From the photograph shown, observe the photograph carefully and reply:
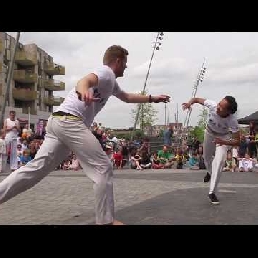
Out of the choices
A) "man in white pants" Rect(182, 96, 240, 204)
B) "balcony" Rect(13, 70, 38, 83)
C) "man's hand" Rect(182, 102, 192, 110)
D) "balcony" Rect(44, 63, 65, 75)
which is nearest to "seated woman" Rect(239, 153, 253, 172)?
"man in white pants" Rect(182, 96, 240, 204)

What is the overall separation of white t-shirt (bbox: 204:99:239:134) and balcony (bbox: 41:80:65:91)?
75.5m

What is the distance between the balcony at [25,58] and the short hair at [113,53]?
68319mm

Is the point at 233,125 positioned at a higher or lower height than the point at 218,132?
higher

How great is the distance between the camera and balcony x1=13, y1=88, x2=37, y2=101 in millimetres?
68875

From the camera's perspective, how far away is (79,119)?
4.26m

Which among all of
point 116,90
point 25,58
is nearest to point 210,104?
point 116,90

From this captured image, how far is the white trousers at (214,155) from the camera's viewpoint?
22.0 ft

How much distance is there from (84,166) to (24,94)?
68340 millimetres

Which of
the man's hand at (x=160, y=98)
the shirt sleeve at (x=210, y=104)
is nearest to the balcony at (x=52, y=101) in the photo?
the shirt sleeve at (x=210, y=104)

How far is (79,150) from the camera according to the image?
13.7ft

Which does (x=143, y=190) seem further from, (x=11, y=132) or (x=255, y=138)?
(x=255, y=138)

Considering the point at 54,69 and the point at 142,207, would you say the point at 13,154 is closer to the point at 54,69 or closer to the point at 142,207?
the point at 142,207
